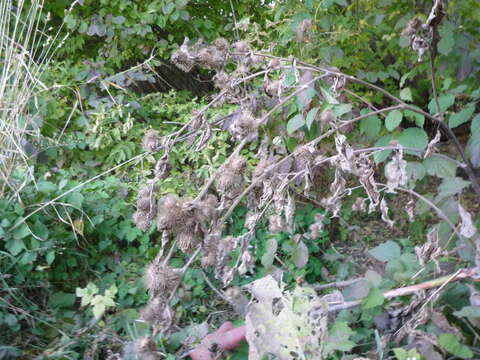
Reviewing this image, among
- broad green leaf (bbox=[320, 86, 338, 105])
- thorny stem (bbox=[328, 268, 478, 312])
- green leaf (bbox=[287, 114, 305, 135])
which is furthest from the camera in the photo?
green leaf (bbox=[287, 114, 305, 135])

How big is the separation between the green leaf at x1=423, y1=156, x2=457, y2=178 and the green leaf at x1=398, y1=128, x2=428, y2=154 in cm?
5

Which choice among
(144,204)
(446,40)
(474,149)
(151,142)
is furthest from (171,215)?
(446,40)

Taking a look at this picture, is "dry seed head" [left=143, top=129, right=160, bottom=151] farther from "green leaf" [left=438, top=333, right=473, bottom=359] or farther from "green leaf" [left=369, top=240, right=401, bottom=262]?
"green leaf" [left=438, top=333, right=473, bottom=359]

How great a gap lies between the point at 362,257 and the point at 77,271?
1.60 m

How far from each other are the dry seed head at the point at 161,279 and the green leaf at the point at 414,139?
0.82m

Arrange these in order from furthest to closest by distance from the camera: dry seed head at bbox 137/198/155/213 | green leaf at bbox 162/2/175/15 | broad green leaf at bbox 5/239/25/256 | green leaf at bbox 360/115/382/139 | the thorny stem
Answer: green leaf at bbox 162/2/175/15
broad green leaf at bbox 5/239/25/256
green leaf at bbox 360/115/382/139
dry seed head at bbox 137/198/155/213
the thorny stem

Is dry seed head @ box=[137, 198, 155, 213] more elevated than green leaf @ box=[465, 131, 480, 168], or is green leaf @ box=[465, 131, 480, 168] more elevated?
green leaf @ box=[465, 131, 480, 168]

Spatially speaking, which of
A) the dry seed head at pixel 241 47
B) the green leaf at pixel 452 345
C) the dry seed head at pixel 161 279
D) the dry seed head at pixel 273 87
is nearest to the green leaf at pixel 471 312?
the green leaf at pixel 452 345

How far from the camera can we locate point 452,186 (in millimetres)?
1401

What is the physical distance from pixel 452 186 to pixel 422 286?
0.31 meters

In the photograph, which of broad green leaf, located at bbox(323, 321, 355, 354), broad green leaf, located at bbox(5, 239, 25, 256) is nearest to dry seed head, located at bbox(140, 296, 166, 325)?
broad green leaf, located at bbox(323, 321, 355, 354)

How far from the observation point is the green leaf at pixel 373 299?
1287mm

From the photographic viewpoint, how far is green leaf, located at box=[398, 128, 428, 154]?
1.53 metres

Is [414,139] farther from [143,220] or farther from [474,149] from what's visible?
[143,220]
